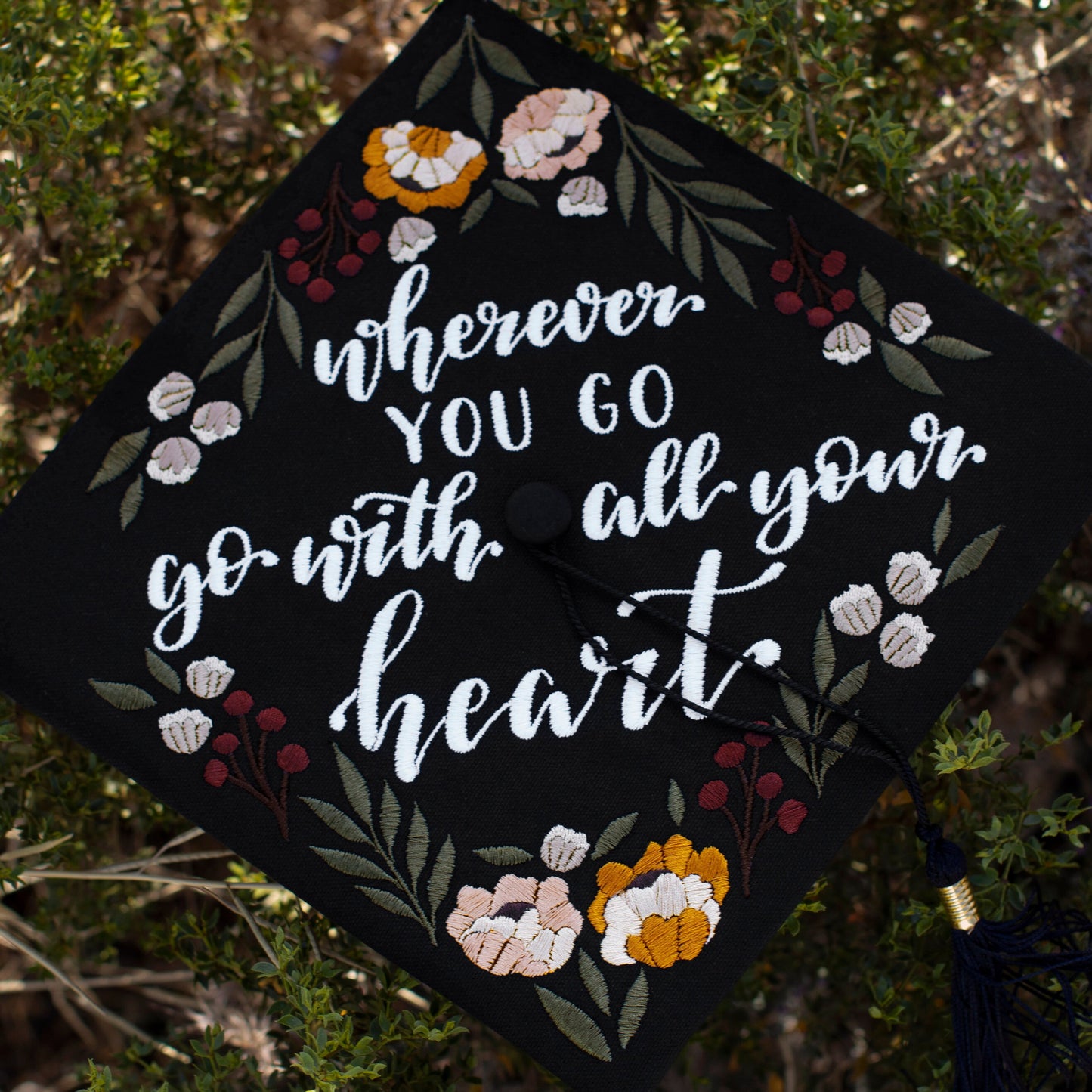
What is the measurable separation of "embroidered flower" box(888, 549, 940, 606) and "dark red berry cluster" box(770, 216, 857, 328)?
0.26 m

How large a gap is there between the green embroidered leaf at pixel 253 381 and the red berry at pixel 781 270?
0.54 metres

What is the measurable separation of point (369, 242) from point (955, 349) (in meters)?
0.62

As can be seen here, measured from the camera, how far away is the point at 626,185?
1.10 metres

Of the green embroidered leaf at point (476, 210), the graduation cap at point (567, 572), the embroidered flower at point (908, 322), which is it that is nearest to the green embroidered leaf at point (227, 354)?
the graduation cap at point (567, 572)

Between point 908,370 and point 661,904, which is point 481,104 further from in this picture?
point 661,904

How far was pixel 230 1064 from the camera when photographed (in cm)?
110

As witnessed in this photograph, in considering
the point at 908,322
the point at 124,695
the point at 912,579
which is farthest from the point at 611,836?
the point at 908,322

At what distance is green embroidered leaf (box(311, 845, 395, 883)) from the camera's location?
3.24ft

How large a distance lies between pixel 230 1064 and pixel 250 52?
4.34 feet

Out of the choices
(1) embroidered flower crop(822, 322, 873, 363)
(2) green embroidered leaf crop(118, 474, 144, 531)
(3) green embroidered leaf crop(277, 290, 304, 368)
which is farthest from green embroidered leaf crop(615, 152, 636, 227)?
(2) green embroidered leaf crop(118, 474, 144, 531)

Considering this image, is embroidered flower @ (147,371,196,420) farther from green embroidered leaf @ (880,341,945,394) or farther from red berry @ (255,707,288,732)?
green embroidered leaf @ (880,341,945,394)

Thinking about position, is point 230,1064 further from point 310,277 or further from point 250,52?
point 250,52

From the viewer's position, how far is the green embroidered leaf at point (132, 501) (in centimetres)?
104

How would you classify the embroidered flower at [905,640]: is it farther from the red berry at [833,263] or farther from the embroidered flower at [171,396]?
the embroidered flower at [171,396]
